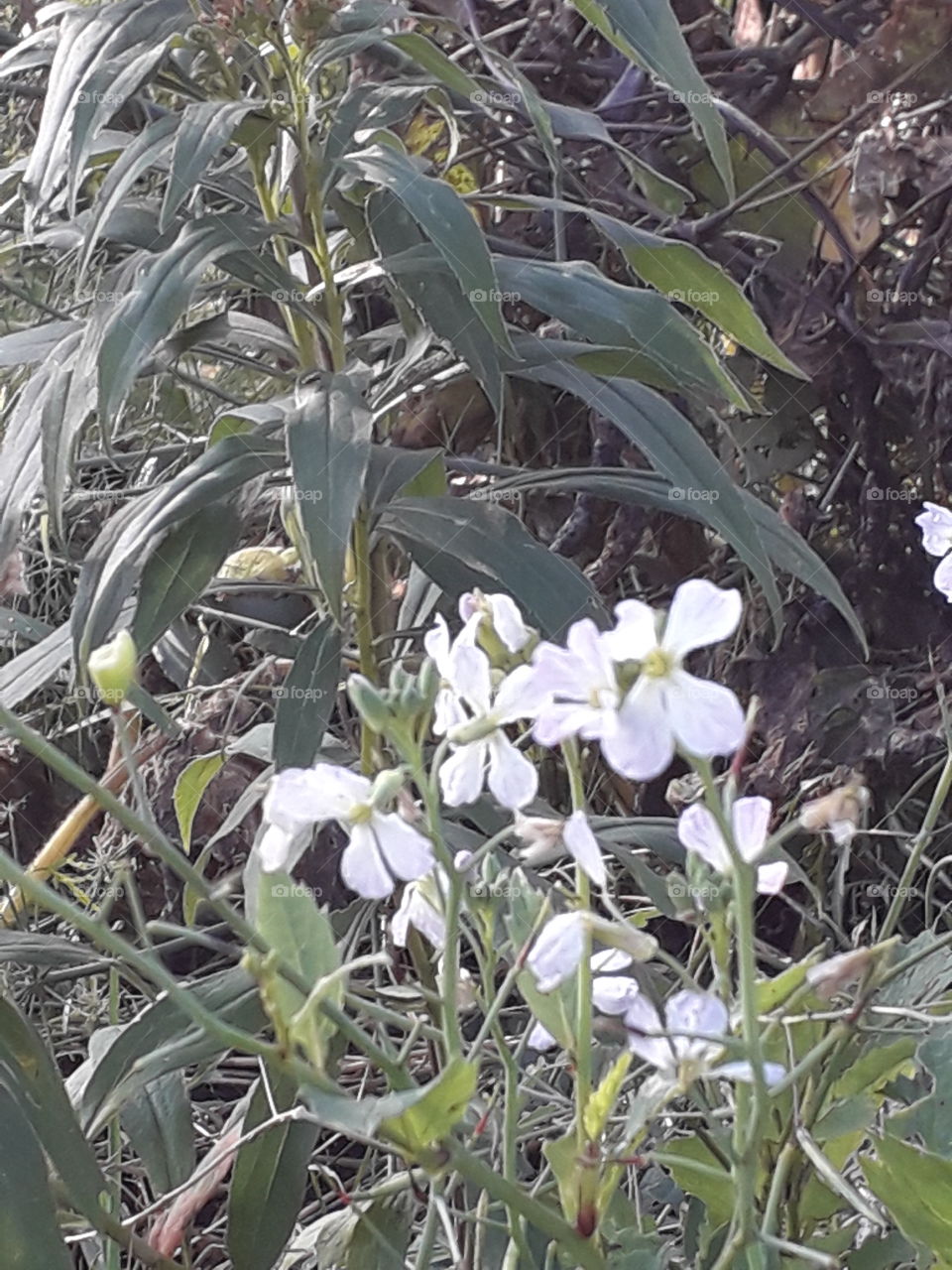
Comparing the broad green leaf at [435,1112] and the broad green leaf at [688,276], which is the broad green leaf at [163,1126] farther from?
the broad green leaf at [688,276]

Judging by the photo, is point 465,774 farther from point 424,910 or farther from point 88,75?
point 88,75

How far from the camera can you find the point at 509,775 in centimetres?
30

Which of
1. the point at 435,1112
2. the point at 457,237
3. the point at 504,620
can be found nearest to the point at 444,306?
the point at 457,237

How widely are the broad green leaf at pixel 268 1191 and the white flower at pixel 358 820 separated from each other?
29cm

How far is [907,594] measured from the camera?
3.30 ft

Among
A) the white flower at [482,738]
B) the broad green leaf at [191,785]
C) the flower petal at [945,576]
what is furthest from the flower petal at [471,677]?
the broad green leaf at [191,785]

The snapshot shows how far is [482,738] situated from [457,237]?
1.00ft

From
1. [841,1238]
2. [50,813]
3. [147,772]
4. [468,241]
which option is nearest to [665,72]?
[468,241]

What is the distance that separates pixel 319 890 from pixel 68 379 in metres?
0.34

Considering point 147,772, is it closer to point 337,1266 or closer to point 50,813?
point 50,813

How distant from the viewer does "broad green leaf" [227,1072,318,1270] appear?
544mm

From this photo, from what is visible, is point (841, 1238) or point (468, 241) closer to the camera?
point (841, 1238)

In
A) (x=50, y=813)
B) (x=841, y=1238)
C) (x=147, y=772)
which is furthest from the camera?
(x=50, y=813)

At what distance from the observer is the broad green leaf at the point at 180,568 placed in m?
0.57
